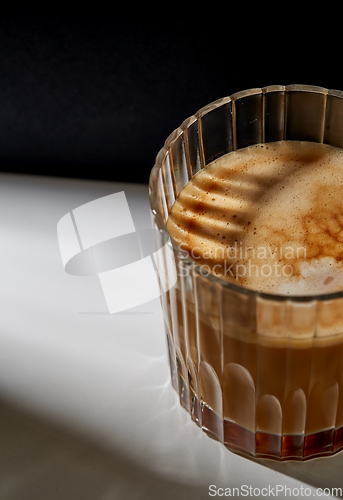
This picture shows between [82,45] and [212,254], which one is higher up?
[82,45]

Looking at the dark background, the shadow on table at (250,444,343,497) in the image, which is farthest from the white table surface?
the dark background

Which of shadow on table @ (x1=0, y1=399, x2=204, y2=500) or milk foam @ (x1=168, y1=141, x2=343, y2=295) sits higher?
milk foam @ (x1=168, y1=141, x2=343, y2=295)

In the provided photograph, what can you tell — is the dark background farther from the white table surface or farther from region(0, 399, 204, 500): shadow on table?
region(0, 399, 204, 500): shadow on table

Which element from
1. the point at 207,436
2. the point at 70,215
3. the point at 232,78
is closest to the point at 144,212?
the point at 70,215

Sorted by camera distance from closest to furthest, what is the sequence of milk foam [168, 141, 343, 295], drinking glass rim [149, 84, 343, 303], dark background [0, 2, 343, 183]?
drinking glass rim [149, 84, 343, 303] → milk foam [168, 141, 343, 295] → dark background [0, 2, 343, 183]

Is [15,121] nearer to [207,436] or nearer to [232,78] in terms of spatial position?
[232,78]

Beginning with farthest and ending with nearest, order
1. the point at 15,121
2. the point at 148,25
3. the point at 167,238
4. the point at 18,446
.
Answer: the point at 15,121, the point at 148,25, the point at 18,446, the point at 167,238

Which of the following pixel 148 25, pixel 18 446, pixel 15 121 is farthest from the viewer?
pixel 15 121
